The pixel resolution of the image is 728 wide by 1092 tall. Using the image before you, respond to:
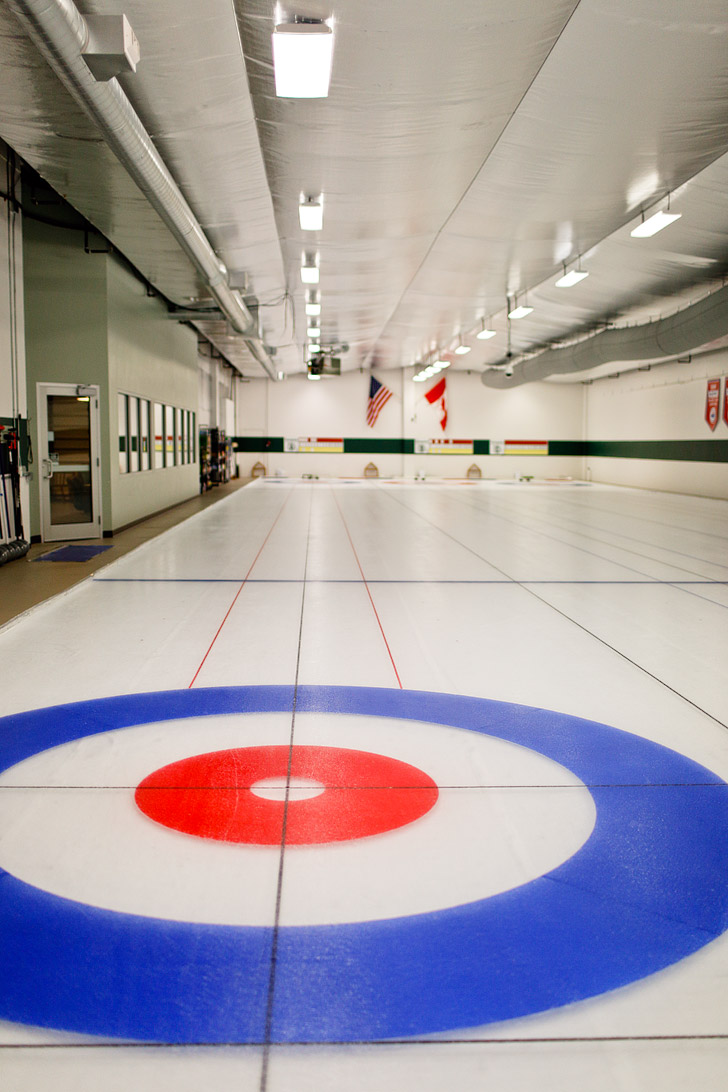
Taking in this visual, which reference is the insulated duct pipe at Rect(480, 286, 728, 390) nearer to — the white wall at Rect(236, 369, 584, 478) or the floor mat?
the white wall at Rect(236, 369, 584, 478)

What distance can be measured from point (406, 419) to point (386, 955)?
98.2 ft

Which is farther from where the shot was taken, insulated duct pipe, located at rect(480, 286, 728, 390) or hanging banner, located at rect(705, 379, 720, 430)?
hanging banner, located at rect(705, 379, 720, 430)

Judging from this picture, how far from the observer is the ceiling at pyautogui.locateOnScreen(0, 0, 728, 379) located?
5.36m

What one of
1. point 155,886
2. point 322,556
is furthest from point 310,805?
point 322,556

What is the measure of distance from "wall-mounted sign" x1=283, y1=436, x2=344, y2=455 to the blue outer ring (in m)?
28.7

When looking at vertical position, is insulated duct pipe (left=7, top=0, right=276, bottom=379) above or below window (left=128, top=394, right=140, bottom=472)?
above

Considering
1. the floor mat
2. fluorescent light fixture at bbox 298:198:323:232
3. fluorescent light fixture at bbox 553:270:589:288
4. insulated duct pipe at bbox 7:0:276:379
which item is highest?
fluorescent light fixture at bbox 553:270:589:288

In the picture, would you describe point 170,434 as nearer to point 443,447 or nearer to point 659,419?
Answer: point 659,419

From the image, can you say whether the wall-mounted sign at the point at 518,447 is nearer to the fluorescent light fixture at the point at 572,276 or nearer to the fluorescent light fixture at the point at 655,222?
the fluorescent light fixture at the point at 572,276

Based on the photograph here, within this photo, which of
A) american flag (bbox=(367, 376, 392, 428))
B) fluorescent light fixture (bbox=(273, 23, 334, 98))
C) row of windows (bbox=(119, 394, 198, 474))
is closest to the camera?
fluorescent light fixture (bbox=(273, 23, 334, 98))

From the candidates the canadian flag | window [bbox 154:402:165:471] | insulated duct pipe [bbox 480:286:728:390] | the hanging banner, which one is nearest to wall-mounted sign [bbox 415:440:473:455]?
the canadian flag

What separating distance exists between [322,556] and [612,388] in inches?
869

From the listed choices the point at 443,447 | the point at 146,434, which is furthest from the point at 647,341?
the point at 443,447

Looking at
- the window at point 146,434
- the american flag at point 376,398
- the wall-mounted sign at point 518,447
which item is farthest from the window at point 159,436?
the wall-mounted sign at point 518,447
